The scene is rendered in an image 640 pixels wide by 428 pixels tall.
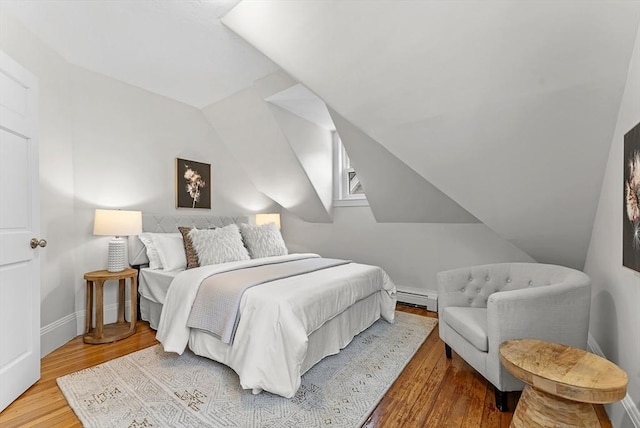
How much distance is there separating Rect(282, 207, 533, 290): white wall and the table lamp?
8.48ft

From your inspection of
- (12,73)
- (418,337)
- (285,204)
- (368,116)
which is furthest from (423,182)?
(12,73)

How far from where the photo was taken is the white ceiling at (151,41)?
2141 mm

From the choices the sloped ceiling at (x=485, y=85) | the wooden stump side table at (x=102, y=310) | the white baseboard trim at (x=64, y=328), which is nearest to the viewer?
the sloped ceiling at (x=485, y=85)

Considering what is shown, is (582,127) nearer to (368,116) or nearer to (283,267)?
(368,116)

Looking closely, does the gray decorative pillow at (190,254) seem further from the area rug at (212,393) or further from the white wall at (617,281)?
the white wall at (617,281)

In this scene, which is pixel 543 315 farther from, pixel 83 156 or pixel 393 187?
pixel 83 156

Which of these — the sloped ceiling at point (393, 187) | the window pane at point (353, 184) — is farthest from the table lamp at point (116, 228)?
the window pane at point (353, 184)

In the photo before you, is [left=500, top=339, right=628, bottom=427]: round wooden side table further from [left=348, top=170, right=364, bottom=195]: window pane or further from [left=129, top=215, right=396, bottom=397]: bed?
[left=348, top=170, right=364, bottom=195]: window pane

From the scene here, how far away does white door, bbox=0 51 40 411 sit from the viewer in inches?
69.6

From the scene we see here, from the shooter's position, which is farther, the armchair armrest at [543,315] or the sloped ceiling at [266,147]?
the sloped ceiling at [266,147]

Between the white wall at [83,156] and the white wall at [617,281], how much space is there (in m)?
3.78

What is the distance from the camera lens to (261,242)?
11.6ft

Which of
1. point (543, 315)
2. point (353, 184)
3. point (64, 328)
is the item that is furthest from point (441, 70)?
point (64, 328)

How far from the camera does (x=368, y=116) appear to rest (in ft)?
7.68
